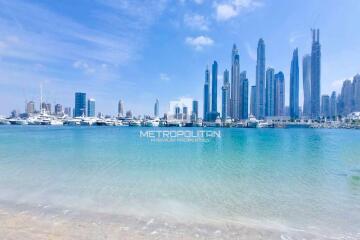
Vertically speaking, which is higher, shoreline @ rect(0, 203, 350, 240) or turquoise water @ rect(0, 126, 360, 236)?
shoreline @ rect(0, 203, 350, 240)

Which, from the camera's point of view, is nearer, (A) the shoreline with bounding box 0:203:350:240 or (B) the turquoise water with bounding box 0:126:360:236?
(A) the shoreline with bounding box 0:203:350:240

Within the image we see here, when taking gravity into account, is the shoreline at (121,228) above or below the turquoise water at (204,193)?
above

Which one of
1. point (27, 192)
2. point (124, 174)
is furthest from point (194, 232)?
point (124, 174)

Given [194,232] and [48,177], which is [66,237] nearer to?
[194,232]

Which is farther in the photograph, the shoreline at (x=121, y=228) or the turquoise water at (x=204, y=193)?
the turquoise water at (x=204, y=193)

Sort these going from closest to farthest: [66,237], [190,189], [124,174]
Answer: [66,237] < [190,189] < [124,174]

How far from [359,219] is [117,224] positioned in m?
9.55

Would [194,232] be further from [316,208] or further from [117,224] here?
[316,208]

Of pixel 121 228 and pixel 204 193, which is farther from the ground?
pixel 121 228

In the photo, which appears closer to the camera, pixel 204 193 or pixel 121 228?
pixel 121 228

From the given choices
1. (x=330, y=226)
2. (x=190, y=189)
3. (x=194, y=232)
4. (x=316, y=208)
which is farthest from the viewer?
(x=190, y=189)

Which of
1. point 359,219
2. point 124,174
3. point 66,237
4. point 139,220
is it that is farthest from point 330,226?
point 124,174

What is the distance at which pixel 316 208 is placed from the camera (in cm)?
1192

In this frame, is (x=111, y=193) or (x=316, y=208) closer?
(x=316, y=208)
